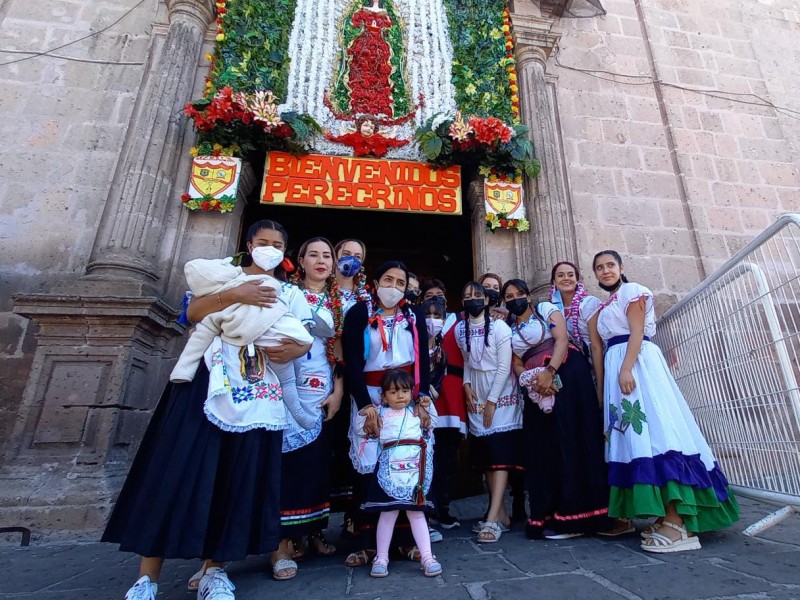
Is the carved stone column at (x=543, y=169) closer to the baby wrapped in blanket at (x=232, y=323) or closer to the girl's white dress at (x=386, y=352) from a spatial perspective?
the girl's white dress at (x=386, y=352)

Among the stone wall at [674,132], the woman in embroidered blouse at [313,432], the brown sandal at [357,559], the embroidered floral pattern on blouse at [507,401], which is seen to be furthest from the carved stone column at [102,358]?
the stone wall at [674,132]

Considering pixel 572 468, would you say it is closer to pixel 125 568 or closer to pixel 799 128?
pixel 125 568

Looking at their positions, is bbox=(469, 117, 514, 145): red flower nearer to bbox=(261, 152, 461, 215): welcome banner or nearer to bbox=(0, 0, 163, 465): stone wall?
bbox=(261, 152, 461, 215): welcome banner

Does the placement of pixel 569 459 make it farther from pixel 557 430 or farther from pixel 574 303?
pixel 574 303

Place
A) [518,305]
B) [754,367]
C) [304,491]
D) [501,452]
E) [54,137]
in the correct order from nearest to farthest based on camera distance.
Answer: [304,491] → [754,367] → [501,452] → [518,305] → [54,137]

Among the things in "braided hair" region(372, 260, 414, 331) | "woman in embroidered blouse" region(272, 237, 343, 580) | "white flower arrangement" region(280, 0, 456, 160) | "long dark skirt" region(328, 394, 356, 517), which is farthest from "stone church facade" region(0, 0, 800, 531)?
"braided hair" region(372, 260, 414, 331)

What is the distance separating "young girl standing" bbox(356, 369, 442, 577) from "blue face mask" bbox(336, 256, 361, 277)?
0.74 m

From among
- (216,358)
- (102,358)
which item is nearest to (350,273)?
(216,358)

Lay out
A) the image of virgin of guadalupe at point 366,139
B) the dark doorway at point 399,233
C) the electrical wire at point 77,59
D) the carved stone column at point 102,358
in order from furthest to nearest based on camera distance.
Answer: the dark doorway at point 399,233
the electrical wire at point 77,59
the image of virgin of guadalupe at point 366,139
the carved stone column at point 102,358

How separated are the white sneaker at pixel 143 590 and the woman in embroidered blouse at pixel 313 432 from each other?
1.97ft

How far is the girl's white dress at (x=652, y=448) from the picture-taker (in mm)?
2605

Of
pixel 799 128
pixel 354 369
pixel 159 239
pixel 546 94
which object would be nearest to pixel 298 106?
pixel 159 239

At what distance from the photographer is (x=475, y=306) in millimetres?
3393

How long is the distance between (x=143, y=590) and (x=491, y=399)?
7.30 feet
